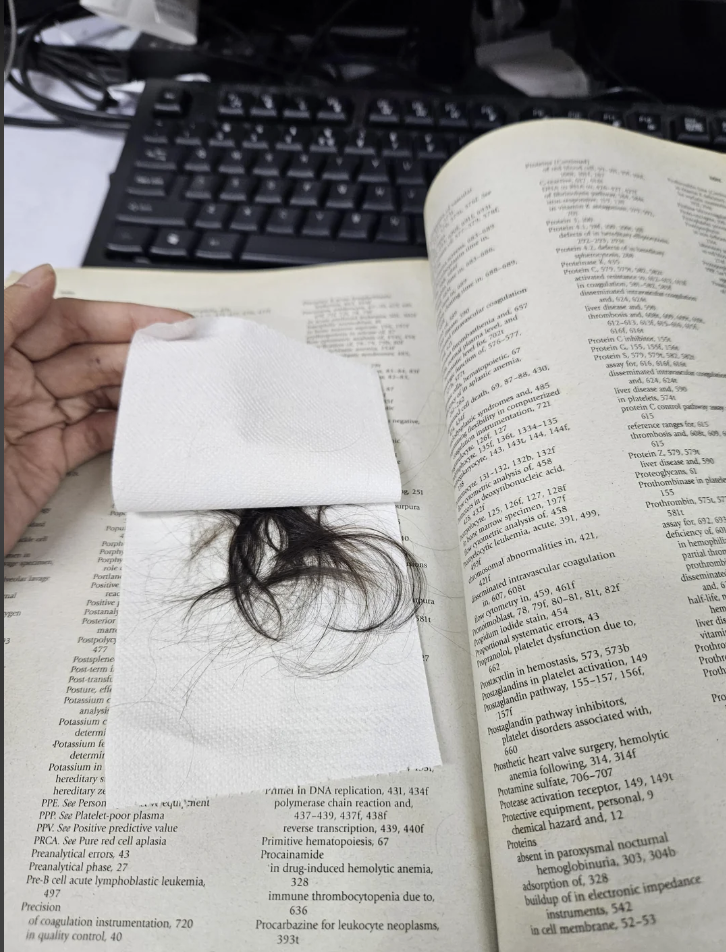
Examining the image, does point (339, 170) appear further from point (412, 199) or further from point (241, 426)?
point (241, 426)

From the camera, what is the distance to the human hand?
1.28ft

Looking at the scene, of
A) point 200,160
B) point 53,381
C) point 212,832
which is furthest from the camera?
point 200,160

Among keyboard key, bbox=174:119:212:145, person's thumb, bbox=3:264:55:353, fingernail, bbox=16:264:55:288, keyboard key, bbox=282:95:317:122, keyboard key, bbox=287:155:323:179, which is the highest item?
keyboard key, bbox=282:95:317:122

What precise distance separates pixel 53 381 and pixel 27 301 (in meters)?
0.05

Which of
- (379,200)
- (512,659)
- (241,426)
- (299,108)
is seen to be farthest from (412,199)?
(512,659)

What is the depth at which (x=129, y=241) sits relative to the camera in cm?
48

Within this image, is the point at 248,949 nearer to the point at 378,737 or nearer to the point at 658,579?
the point at 378,737

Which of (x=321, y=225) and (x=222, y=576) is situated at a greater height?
(x=321, y=225)

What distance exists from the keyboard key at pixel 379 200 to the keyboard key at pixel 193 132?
13cm

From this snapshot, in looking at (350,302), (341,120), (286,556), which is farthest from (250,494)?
(341,120)

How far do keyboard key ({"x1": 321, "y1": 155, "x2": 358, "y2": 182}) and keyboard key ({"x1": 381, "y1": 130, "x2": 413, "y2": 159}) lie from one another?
0.03 m

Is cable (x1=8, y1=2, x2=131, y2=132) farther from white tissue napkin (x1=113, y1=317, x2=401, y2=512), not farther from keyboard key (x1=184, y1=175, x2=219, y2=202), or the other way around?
white tissue napkin (x1=113, y1=317, x2=401, y2=512)

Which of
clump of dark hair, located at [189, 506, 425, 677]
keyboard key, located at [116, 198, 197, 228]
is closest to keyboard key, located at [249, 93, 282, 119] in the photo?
keyboard key, located at [116, 198, 197, 228]

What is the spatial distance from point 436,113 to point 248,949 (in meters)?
0.53
